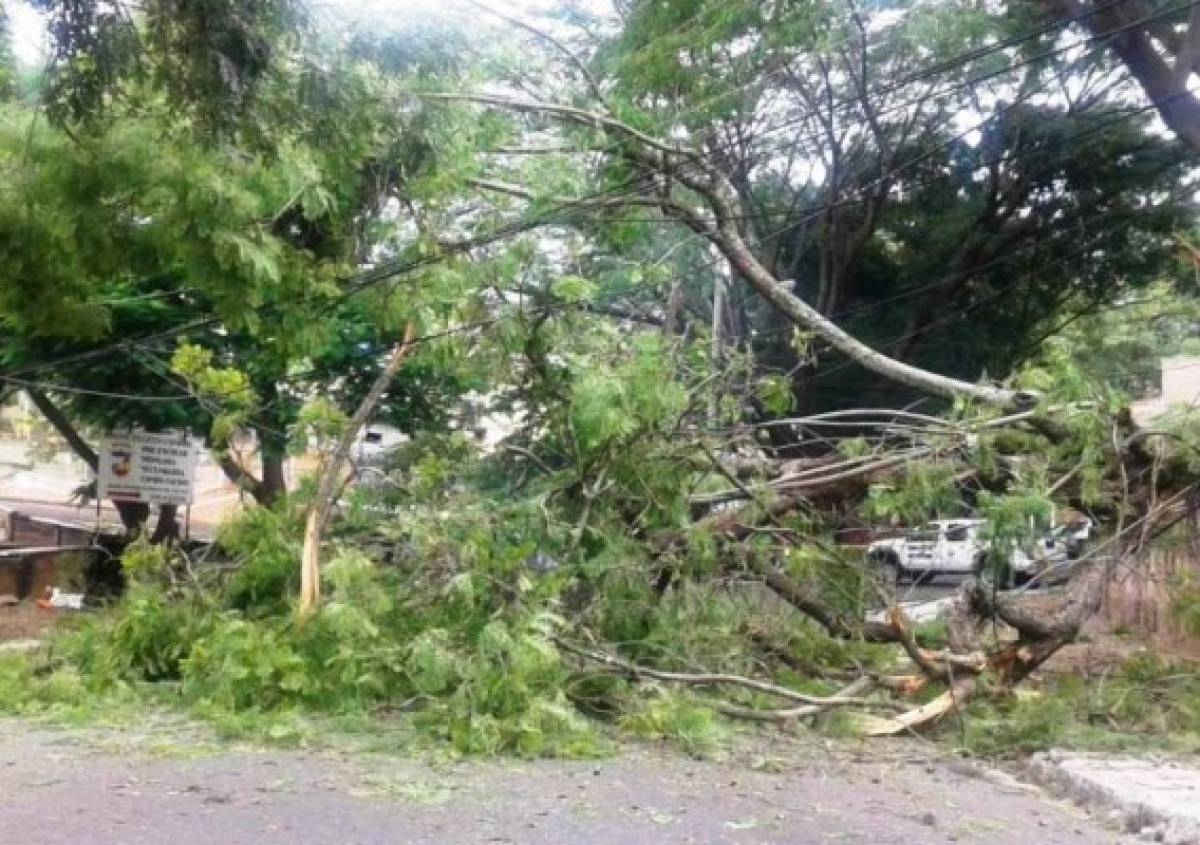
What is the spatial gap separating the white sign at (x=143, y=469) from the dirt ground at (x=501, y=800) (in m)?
8.09

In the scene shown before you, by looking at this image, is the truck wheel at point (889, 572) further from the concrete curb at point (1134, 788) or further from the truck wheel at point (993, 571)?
the concrete curb at point (1134, 788)

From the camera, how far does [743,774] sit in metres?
7.25

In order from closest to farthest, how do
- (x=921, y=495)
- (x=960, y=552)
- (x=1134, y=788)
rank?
1. (x=1134, y=788)
2. (x=921, y=495)
3. (x=960, y=552)

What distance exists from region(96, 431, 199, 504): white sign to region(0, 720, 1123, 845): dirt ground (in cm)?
809

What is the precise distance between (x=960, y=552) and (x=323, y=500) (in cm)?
502

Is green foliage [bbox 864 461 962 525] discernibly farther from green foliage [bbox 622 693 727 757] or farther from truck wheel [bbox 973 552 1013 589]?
green foliage [bbox 622 693 727 757]

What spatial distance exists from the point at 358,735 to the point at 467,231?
178 inches

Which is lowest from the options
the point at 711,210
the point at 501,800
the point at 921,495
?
the point at 501,800

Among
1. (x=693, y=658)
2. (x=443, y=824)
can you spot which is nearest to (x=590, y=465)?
(x=693, y=658)

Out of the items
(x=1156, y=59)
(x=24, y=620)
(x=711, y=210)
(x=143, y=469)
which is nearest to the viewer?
(x=711, y=210)

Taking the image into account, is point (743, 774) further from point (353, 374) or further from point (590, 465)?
point (353, 374)

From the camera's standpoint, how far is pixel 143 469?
1577 centimetres

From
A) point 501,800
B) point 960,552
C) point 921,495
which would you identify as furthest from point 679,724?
point 960,552

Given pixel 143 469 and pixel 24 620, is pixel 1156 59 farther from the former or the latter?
pixel 24 620
